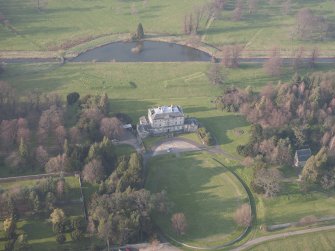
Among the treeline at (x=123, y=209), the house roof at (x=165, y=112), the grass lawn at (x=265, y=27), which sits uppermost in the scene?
the grass lawn at (x=265, y=27)

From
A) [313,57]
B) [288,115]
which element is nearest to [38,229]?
[288,115]

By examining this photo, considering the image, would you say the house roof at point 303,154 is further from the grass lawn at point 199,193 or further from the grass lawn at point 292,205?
the grass lawn at point 199,193

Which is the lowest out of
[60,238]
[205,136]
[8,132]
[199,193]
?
[60,238]

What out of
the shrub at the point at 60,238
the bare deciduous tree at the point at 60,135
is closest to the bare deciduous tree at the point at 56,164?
the bare deciduous tree at the point at 60,135

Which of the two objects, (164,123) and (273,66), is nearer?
(164,123)

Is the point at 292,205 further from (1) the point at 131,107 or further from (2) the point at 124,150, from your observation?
(1) the point at 131,107

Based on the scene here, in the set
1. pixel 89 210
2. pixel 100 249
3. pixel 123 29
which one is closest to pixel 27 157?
pixel 89 210
